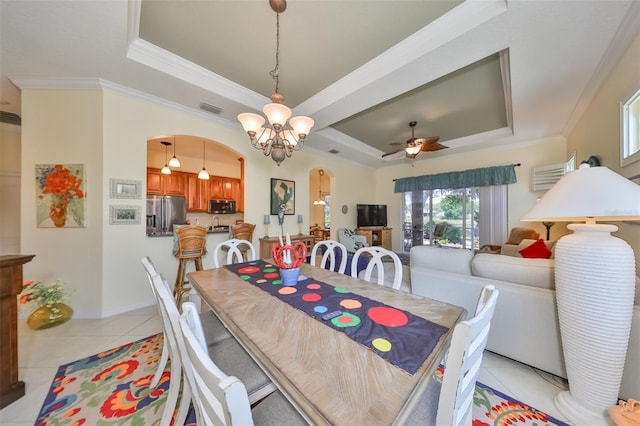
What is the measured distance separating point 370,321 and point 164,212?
469 cm

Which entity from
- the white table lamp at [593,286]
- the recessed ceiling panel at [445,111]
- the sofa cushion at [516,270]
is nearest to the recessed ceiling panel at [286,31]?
the recessed ceiling panel at [445,111]

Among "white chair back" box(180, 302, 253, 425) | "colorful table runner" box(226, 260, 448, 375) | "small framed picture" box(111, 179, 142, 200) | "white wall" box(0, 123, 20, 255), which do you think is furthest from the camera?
"white wall" box(0, 123, 20, 255)

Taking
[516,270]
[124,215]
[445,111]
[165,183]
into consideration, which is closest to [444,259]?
[516,270]

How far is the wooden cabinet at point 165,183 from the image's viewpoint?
4.87 metres

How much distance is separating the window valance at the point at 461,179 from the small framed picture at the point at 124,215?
5.86m

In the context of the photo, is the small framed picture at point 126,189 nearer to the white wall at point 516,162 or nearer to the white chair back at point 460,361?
the white chair back at point 460,361

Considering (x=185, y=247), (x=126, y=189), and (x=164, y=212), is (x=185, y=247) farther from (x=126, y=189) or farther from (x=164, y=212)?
(x=164, y=212)

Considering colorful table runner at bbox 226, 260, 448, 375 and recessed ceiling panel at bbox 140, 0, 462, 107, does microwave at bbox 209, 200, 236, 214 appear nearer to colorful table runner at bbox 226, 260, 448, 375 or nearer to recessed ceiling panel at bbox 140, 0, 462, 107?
recessed ceiling panel at bbox 140, 0, 462, 107

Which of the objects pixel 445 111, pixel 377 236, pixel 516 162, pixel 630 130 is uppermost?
pixel 445 111

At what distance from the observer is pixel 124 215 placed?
2.63 meters

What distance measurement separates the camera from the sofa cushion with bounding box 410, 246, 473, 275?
1948mm

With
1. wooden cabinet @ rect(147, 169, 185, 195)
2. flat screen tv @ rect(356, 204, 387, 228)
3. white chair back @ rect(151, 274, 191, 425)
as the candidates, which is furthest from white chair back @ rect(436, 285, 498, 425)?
wooden cabinet @ rect(147, 169, 185, 195)

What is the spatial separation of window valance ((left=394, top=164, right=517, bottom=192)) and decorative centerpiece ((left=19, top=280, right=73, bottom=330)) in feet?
21.8

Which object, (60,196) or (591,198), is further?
(60,196)
